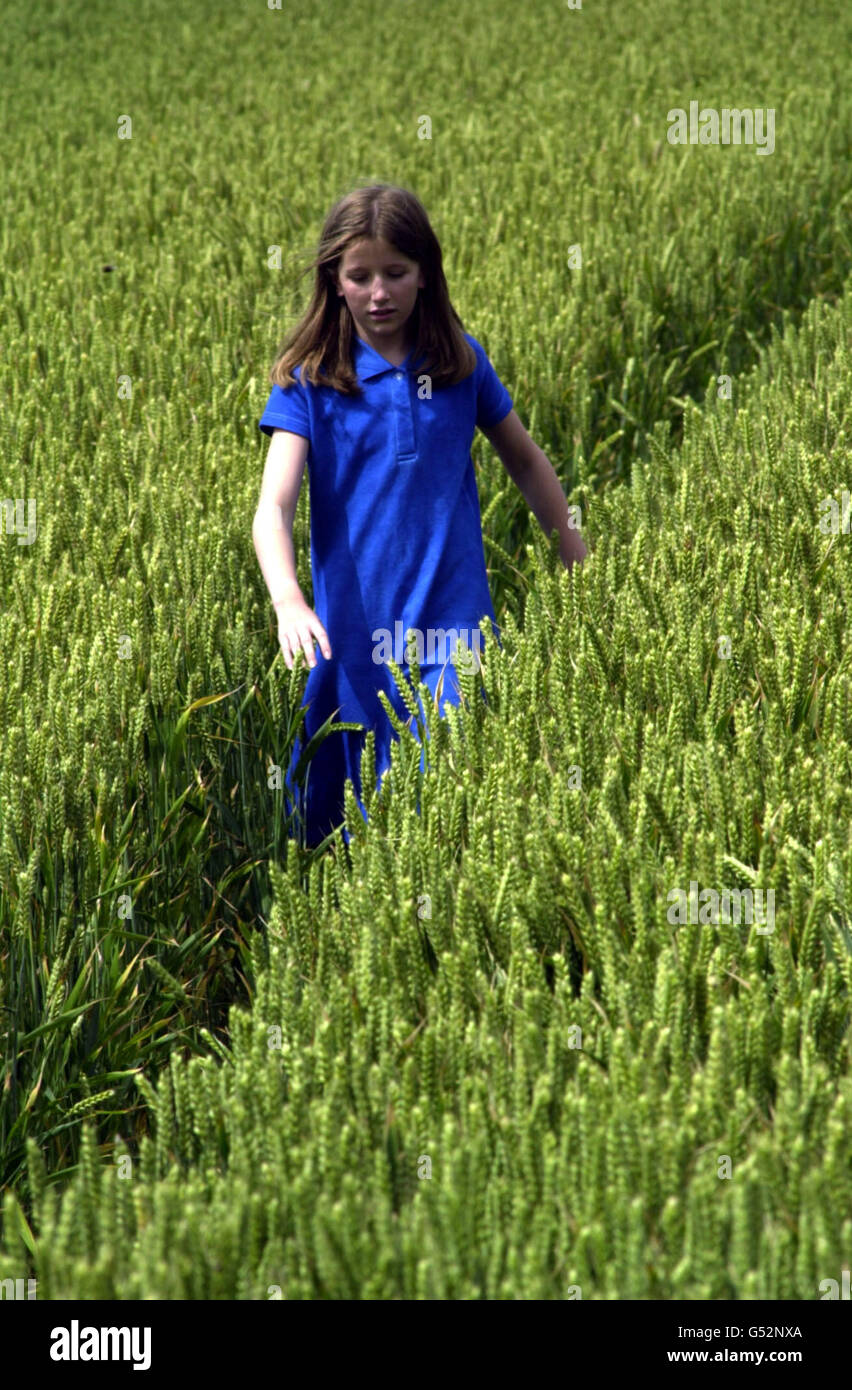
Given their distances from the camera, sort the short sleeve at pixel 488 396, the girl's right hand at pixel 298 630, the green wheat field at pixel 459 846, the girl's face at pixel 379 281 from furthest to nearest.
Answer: the short sleeve at pixel 488 396 < the girl's face at pixel 379 281 < the girl's right hand at pixel 298 630 < the green wheat field at pixel 459 846

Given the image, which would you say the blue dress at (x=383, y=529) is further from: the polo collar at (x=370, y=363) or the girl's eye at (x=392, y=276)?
the girl's eye at (x=392, y=276)

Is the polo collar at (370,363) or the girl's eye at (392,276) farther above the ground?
the girl's eye at (392,276)

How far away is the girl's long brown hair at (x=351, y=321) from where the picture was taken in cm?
285

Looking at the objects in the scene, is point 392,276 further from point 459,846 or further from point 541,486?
point 459,846

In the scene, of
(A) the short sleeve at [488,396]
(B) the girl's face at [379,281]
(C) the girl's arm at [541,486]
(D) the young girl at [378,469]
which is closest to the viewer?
(B) the girl's face at [379,281]

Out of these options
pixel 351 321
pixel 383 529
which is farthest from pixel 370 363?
pixel 383 529

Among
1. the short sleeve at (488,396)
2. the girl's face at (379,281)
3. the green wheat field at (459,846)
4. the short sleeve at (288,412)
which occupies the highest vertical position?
the girl's face at (379,281)

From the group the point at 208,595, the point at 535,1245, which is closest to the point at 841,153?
the point at 208,595

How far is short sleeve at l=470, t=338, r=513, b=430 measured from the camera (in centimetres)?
303

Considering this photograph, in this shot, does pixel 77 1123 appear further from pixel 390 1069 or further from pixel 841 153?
pixel 841 153

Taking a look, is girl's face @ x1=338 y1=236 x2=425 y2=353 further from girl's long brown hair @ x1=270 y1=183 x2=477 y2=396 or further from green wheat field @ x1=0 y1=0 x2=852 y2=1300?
green wheat field @ x1=0 y1=0 x2=852 y2=1300

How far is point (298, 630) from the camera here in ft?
8.23

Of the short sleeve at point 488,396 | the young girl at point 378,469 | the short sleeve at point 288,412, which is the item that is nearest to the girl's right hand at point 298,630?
the young girl at point 378,469
